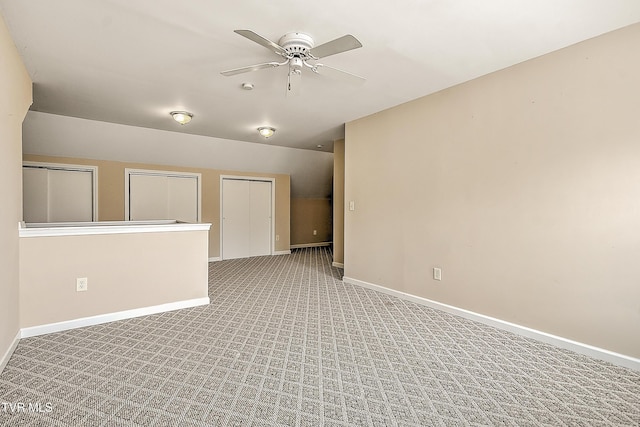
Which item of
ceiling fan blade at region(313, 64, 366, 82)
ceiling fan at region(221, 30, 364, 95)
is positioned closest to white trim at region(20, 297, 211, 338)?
ceiling fan at region(221, 30, 364, 95)

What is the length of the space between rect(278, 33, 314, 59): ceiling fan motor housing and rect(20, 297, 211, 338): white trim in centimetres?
281

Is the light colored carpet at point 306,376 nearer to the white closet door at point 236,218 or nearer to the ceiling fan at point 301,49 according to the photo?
the ceiling fan at point 301,49

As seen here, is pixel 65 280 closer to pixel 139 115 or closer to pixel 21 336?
pixel 21 336

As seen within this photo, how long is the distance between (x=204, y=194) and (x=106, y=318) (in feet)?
12.2

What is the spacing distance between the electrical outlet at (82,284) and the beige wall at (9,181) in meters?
0.42

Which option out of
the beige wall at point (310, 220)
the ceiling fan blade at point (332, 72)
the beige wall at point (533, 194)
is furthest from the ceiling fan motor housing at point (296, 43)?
the beige wall at point (310, 220)

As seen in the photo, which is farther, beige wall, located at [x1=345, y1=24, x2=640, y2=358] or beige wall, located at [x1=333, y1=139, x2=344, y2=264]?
beige wall, located at [x1=333, y1=139, x2=344, y2=264]

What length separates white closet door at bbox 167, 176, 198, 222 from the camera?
608cm

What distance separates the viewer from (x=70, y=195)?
5.14 m

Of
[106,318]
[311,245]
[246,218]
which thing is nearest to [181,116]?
[106,318]

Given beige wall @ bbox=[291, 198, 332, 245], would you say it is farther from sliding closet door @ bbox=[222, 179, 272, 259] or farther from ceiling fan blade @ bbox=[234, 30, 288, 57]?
ceiling fan blade @ bbox=[234, 30, 288, 57]

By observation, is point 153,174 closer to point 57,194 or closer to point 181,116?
point 57,194

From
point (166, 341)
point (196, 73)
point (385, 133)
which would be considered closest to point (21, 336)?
point (166, 341)

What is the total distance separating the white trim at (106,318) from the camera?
2.72 metres
